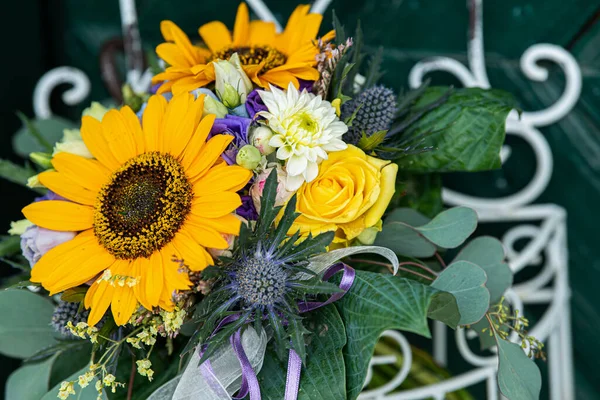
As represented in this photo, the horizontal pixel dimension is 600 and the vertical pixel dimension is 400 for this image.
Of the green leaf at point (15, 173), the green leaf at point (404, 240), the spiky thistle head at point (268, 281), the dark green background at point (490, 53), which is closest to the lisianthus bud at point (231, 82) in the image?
the spiky thistle head at point (268, 281)

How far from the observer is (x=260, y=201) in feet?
1.64

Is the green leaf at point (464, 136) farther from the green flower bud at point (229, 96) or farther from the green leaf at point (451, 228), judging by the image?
the green flower bud at point (229, 96)

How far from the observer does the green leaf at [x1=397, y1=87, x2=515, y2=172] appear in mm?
597

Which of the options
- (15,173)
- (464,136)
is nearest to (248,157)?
(464,136)

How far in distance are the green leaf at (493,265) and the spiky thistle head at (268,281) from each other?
22cm

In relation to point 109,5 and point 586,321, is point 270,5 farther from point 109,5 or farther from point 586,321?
point 586,321

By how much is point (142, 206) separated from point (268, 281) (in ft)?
0.50

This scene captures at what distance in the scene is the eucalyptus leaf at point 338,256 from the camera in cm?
49

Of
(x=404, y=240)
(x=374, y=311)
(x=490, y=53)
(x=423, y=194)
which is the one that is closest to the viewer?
(x=374, y=311)

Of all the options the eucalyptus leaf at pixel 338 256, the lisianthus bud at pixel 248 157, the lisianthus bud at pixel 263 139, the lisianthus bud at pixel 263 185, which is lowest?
the eucalyptus leaf at pixel 338 256

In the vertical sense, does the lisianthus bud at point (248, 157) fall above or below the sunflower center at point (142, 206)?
above

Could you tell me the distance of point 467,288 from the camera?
0.50m

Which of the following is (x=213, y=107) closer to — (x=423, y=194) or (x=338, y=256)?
(x=338, y=256)

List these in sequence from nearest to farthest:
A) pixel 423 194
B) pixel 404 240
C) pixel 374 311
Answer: pixel 374 311
pixel 404 240
pixel 423 194
